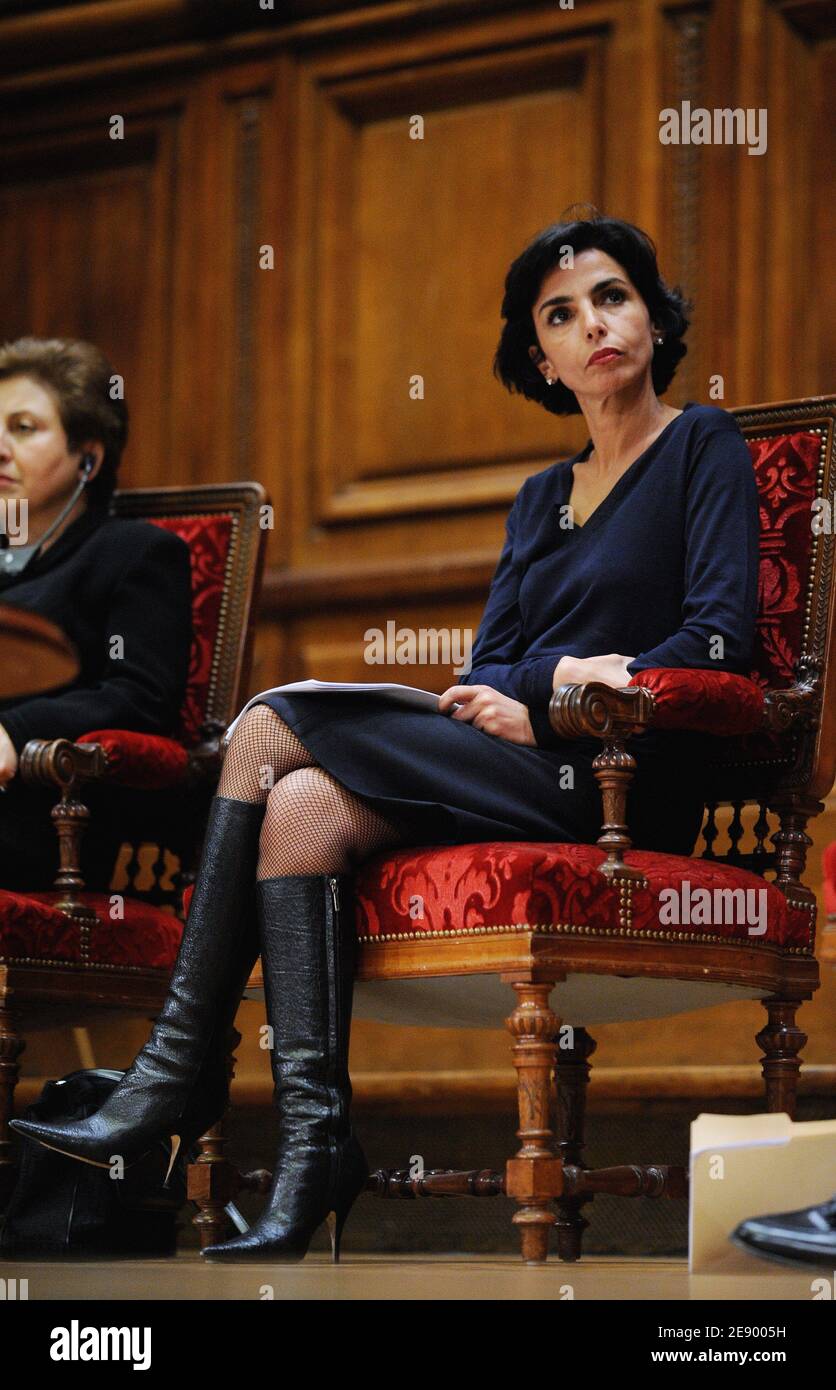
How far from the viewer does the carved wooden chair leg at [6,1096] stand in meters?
2.54

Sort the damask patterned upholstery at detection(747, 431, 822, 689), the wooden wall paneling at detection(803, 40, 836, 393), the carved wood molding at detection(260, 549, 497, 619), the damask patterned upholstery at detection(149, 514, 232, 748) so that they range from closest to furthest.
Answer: the damask patterned upholstery at detection(747, 431, 822, 689) < the damask patterned upholstery at detection(149, 514, 232, 748) < the wooden wall paneling at detection(803, 40, 836, 393) < the carved wood molding at detection(260, 549, 497, 619)

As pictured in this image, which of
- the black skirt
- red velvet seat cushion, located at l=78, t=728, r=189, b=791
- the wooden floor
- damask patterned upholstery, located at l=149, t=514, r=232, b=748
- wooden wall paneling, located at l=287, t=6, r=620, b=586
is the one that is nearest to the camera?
the wooden floor

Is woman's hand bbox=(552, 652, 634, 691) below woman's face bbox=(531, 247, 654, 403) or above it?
below

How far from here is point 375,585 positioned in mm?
3916

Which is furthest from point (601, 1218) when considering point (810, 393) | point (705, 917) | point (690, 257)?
point (690, 257)

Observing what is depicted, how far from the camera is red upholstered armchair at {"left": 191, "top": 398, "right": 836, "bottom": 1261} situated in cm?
219

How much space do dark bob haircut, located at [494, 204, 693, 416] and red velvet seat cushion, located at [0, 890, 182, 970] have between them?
0.95 metres

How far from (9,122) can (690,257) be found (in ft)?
5.78

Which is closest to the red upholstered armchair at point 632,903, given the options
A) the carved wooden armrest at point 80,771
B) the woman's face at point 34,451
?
the carved wooden armrest at point 80,771

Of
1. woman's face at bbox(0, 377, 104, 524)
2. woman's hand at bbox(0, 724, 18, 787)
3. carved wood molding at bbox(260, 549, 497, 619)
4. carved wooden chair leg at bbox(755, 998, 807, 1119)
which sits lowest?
carved wooden chair leg at bbox(755, 998, 807, 1119)

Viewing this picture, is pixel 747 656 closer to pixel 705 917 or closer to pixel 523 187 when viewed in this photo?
pixel 705 917

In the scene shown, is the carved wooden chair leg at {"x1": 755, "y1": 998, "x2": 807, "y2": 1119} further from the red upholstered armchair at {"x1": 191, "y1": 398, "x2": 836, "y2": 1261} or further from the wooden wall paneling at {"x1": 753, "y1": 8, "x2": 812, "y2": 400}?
the wooden wall paneling at {"x1": 753, "y1": 8, "x2": 812, "y2": 400}

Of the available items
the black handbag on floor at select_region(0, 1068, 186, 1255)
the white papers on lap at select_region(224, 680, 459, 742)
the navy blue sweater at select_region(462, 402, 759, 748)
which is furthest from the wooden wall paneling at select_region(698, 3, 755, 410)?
the black handbag on floor at select_region(0, 1068, 186, 1255)

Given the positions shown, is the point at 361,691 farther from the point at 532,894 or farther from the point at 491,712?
the point at 532,894
